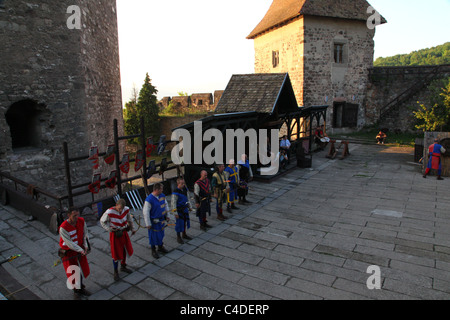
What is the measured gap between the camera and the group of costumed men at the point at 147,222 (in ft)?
16.5

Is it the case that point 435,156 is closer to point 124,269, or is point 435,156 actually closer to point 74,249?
point 124,269

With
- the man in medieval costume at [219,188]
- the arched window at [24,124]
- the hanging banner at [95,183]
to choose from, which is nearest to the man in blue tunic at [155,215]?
the man in medieval costume at [219,188]

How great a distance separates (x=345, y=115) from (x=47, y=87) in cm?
1916

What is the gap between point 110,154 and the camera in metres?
8.19

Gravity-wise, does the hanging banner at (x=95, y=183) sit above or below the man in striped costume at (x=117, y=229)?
above

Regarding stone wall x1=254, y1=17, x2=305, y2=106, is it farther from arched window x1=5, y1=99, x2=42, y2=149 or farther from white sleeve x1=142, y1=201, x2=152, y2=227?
white sleeve x1=142, y1=201, x2=152, y2=227

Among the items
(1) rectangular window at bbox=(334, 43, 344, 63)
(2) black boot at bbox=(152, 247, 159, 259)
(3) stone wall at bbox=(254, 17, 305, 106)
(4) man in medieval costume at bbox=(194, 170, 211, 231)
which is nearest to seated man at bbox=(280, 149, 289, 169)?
(4) man in medieval costume at bbox=(194, 170, 211, 231)

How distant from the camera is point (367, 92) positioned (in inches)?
901

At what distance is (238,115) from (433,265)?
667 centimetres

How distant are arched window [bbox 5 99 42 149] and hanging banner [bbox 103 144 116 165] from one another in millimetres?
3107

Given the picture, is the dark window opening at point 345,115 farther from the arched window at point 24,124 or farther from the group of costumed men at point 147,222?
the arched window at point 24,124

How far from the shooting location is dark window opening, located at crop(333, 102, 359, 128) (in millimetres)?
22500

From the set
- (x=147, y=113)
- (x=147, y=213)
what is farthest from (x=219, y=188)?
(x=147, y=113)
